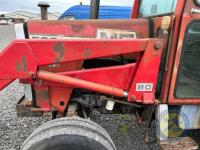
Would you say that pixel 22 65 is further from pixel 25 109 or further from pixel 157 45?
pixel 157 45

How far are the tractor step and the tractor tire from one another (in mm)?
660

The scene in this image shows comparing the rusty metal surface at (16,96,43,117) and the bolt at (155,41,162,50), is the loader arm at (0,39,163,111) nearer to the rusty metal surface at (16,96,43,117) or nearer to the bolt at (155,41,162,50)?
the bolt at (155,41,162,50)

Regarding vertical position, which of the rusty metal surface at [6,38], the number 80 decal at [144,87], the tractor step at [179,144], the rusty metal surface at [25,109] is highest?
the number 80 decal at [144,87]

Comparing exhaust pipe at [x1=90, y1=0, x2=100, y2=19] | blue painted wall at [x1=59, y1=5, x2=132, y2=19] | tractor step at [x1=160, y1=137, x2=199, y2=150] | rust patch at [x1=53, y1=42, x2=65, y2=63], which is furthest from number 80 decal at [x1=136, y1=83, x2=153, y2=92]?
blue painted wall at [x1=59, y1=5, x2=132, y2=19]

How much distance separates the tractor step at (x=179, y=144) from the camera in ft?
9.76

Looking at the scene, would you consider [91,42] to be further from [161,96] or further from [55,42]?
[161,96]

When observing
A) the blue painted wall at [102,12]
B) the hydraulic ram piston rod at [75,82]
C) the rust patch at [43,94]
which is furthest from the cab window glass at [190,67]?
the blue painted wall at [102,12]

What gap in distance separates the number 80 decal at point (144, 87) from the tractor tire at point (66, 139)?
55 cm

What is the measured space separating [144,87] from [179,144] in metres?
0.68

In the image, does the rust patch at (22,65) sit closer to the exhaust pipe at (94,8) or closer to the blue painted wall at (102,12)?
the exhaust pipe at (94,8)

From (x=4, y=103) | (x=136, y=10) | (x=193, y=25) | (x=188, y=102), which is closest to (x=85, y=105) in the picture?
(x=188, y=102)

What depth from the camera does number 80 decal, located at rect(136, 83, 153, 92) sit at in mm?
2809

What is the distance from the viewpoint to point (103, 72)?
2.86 meters

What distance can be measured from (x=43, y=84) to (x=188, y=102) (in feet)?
4.31
